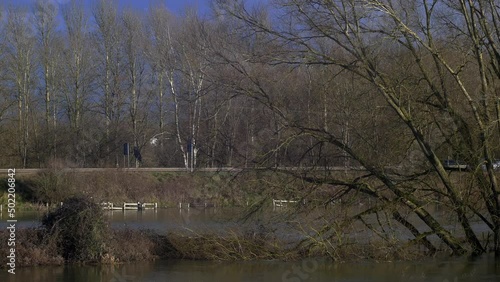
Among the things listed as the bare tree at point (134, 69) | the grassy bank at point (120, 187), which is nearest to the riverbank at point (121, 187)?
the grassy bank at point (120, 187)

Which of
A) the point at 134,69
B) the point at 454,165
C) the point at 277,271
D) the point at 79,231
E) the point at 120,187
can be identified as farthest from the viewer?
the point at 134,69

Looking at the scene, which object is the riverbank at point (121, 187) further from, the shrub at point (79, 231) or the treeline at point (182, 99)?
the shrub at point (79, 231)

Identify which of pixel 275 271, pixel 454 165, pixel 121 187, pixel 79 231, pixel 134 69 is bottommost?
pixel 275 271

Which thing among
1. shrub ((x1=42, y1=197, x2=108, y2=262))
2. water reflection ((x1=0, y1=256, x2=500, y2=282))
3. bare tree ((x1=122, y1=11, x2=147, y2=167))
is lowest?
water reflection ((x1=0, y1=256, x2=500, y2=282))

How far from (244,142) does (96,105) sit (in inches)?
1364

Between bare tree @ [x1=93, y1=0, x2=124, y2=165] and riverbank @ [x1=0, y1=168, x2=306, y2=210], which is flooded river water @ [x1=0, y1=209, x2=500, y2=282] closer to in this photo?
riverbank @ [x1=0, y1=168, x2=306, y2=210]

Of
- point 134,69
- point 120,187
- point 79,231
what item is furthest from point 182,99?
point 134,69

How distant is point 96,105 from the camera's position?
55.3 m

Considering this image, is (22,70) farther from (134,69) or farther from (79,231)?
(79,231)

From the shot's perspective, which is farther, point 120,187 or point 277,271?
point 120,187

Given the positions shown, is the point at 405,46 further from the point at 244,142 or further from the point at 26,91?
the point at 26,91

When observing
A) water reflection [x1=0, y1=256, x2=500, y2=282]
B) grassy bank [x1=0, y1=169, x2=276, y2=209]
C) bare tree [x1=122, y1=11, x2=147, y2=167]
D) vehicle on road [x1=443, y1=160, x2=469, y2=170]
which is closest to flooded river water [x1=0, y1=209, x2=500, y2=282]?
water reflection [x1=0, y1=256, x2=500, y2=282]

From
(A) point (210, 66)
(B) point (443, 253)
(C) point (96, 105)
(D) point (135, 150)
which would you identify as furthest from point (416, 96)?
(C) point (96, 105)

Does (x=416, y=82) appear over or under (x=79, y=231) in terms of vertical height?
over
